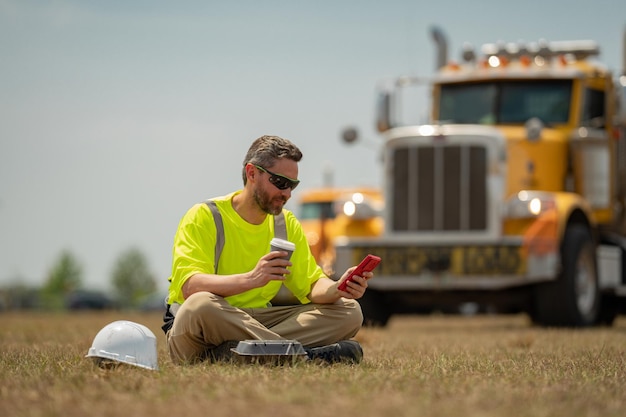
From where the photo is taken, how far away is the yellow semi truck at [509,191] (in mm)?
14289

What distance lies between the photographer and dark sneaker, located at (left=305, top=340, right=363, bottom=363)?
21.6 feet

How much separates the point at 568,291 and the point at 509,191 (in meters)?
1.37

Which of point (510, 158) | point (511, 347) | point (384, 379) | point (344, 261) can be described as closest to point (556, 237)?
point (510, 158)

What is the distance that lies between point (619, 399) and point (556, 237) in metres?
9.15

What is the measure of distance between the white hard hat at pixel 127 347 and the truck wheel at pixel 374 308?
913 centimetres

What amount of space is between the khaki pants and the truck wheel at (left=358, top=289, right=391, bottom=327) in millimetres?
8345

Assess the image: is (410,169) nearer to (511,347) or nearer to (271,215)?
(511,347)

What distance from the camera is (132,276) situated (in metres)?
112

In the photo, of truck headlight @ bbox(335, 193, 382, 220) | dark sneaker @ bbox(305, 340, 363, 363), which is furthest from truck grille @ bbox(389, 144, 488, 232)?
dark sneaker @ bbox(305, 340, 363, 363)

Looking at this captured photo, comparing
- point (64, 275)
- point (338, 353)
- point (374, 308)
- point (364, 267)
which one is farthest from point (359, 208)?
point (64, 275)

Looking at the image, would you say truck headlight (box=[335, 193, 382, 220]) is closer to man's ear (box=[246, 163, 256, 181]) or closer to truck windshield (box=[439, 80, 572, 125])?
truck windshield (box=[439, 80, 572, 125])

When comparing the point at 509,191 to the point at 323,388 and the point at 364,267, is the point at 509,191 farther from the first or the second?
the point at 323,388

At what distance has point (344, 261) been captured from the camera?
14773 millimetres

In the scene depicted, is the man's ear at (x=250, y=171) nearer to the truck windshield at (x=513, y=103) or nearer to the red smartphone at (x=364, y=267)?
the red smartphone at (x=364, y=267)
